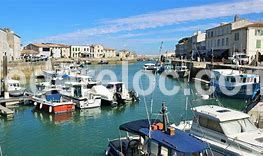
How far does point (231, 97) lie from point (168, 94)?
764cm

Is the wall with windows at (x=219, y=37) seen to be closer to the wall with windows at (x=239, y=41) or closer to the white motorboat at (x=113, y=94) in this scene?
the wall with windows at (x=239, y=41)

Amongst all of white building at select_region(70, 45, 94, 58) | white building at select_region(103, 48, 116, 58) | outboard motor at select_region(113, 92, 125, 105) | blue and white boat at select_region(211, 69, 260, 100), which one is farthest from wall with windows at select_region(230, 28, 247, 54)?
white building at select_region(103, 48, 116, 58)

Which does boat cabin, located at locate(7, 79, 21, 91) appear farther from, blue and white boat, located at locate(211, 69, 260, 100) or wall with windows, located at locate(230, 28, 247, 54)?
wall with windows, located at locate(230, 28, 247, 54)

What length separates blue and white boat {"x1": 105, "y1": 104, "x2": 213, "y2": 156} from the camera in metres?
11.4

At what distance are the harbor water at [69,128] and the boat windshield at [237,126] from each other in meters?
3.13

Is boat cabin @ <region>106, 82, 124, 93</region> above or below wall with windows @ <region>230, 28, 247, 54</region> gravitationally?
below

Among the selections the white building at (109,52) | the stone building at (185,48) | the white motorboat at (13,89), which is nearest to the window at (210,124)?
the white motorboat at (13,89)

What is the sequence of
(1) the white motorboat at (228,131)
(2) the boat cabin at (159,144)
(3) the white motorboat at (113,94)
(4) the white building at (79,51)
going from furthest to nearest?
(4) the white building at (79,51) < (3) the white motorboat at (113,94) < (1) the white motorboat at (228,131) < (2) the boat cabin at (159,144)

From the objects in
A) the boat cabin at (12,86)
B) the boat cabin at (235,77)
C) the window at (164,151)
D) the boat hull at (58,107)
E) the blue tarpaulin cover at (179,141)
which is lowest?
the boat hull at (58,107)

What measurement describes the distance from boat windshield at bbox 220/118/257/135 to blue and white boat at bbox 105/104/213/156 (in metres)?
1.62

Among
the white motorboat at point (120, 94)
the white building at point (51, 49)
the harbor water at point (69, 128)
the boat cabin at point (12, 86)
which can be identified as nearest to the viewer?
the harbor water at point (69, 128)

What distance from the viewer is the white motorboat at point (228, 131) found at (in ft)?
43.1

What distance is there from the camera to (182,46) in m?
119

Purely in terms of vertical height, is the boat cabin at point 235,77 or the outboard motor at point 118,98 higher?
the boat cabin at point 235,77
